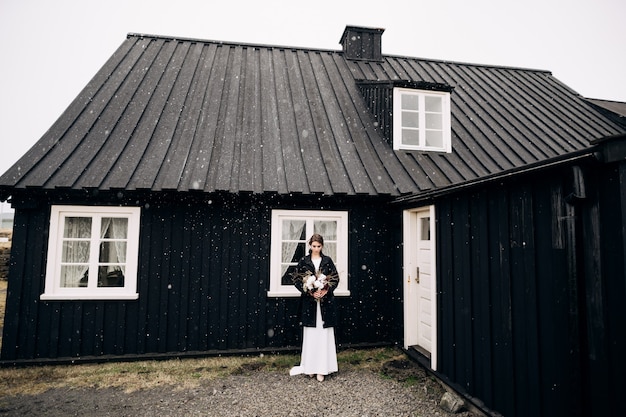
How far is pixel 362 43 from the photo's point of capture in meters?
11.4

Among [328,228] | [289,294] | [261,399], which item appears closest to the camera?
[261,399]

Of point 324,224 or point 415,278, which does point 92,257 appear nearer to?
point 324,224

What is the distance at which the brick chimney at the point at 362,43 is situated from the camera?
37.2 ft

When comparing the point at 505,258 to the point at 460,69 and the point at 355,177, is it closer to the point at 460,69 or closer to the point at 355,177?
the point at 355,177

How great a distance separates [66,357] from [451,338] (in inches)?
260

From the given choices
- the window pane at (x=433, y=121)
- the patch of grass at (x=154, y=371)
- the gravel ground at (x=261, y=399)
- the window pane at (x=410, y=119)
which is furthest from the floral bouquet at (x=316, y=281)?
the window pane at (x=433, y=121)

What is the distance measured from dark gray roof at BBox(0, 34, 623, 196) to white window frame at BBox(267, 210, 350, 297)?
2.09ft

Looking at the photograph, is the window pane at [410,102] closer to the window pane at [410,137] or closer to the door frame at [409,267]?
the window pane at [410,137]

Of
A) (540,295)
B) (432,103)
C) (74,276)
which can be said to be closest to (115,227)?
(74,276)

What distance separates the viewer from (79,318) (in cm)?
630

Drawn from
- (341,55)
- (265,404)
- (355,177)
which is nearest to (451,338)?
(265,404)

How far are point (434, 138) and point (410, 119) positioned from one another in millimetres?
777

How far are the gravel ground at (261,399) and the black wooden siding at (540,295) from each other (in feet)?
2.56

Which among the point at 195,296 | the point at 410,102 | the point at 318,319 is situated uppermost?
the point at 410,102
